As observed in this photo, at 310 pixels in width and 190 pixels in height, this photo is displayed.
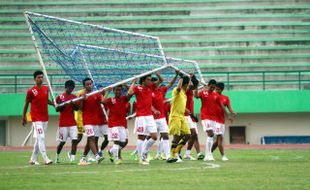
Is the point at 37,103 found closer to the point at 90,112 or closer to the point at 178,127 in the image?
the point at 90,112

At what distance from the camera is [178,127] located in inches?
776

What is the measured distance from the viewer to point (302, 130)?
33781 millimetres

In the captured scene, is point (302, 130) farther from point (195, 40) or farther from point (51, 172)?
point (51, 172)

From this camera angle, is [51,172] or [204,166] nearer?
[51,172]

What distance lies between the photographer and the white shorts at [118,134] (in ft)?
62.8

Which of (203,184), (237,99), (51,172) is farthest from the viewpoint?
(237,99)

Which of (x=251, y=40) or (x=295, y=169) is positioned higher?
(x=251, y=40)

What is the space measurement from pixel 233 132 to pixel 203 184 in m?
20.8

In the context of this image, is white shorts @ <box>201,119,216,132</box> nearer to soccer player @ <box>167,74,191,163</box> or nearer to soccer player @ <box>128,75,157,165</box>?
soccer player @ <box>167,74,191,163</box>

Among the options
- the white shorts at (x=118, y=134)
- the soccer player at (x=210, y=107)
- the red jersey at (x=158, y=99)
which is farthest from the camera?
the soccer player at (x=210, y=107)

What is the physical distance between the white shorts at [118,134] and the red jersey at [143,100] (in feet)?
2.43

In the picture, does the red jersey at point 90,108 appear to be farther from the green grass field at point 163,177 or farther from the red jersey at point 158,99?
the green grass field at point 163,177

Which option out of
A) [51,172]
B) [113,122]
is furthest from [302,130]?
[51,172]

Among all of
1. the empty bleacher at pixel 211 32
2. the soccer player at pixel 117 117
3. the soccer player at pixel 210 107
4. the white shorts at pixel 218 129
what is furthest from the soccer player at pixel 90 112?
the empty bleacher at pixel 211 32
